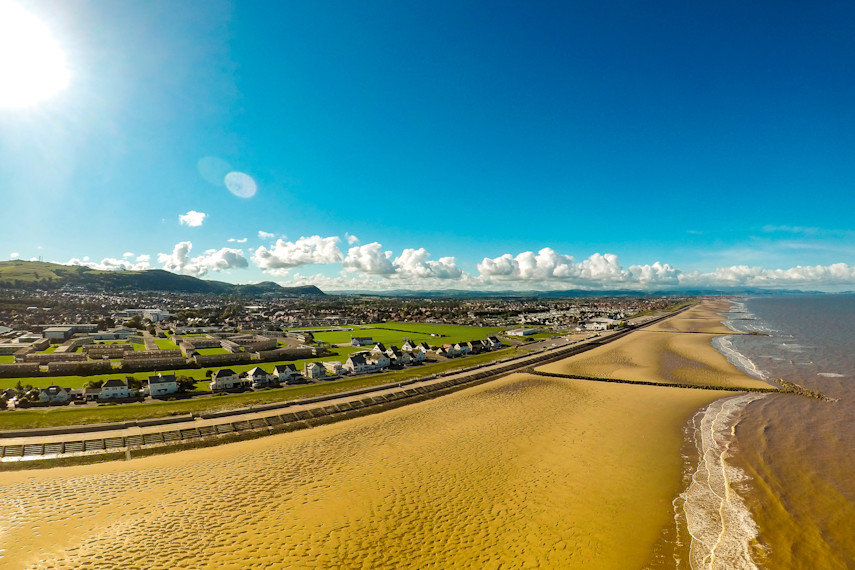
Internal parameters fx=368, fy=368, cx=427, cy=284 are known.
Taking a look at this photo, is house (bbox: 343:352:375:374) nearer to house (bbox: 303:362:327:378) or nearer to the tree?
house (bbox: 303:362:327:378)

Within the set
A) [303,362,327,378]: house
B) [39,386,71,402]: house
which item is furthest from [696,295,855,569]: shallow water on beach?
[39,386,71,402]: house

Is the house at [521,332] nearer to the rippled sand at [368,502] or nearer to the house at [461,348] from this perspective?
the house at [461,348]

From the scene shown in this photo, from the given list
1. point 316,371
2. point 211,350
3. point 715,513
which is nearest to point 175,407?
point 316,371

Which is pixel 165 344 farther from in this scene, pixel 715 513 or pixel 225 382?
pixel 715 513

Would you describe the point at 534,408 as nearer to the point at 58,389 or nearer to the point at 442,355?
the point at 442,355

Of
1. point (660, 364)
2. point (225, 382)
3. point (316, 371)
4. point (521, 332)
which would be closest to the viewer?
point (225, 382)
